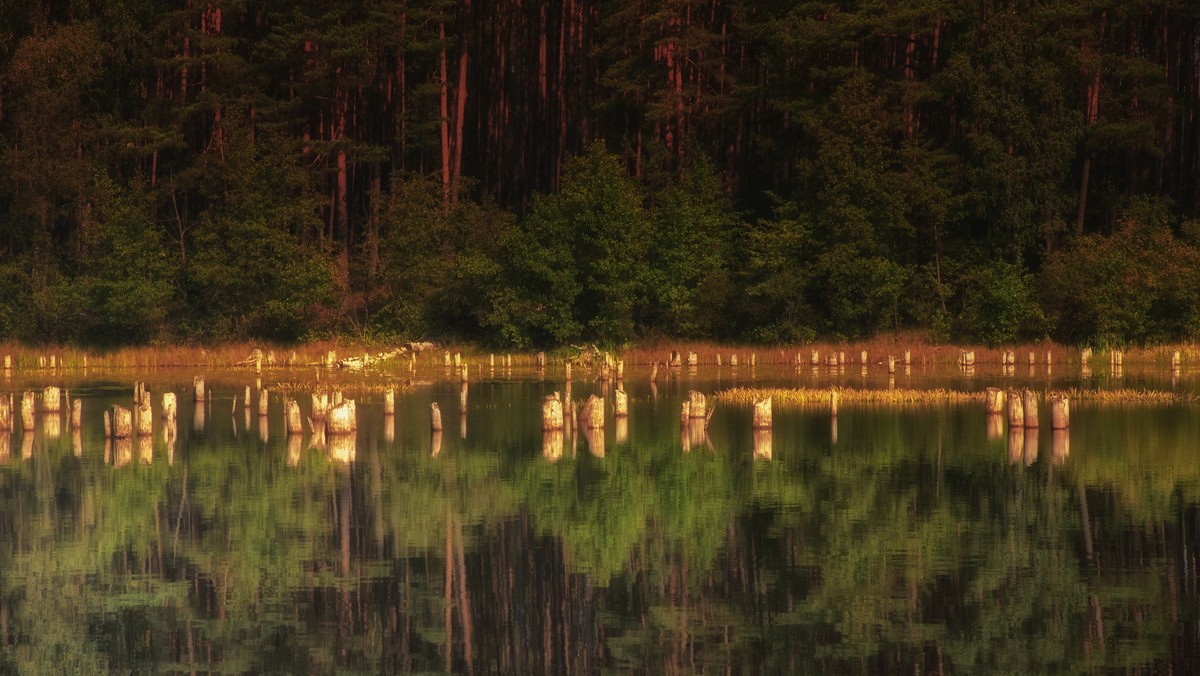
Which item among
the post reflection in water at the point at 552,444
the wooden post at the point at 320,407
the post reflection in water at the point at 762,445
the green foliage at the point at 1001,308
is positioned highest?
the green foliage at the point at 1001,308

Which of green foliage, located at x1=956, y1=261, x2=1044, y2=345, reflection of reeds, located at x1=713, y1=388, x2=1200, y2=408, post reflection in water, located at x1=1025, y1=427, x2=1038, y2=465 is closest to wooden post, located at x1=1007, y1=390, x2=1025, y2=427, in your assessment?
post reflection in water, located at x1=1025, y1=427, x2=1038, y2=465

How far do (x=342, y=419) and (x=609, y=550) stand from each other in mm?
14224

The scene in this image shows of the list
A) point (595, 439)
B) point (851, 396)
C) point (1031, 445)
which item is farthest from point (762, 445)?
point (851, 396)

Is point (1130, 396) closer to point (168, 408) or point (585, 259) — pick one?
point (168, 408)

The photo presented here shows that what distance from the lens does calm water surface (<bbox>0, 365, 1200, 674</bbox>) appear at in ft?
50.0

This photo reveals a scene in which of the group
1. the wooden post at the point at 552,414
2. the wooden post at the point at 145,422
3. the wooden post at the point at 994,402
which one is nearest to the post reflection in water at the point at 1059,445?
the wooden post at the point at 994,402

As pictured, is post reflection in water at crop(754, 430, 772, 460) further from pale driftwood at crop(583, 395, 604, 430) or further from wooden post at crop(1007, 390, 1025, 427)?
wooden post at crop(1007, 390, 1025, 427)

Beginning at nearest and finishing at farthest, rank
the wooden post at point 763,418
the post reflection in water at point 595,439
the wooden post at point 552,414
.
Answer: the post reflection in water at point 595,439, the wooden post at point 763,418, the wooden post at point 552,414

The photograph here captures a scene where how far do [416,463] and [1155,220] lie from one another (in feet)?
132

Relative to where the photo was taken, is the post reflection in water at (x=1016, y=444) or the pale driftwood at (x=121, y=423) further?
the pale driftwood at (x=121, y=423)

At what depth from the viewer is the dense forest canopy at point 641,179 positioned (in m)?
60.8

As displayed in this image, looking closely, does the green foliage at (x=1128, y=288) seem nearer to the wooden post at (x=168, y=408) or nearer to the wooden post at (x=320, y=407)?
the wooden post at (x=320, y=407)

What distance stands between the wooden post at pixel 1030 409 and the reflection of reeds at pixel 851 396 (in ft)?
24.5

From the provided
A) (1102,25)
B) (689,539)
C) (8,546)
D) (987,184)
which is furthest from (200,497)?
(1102,25)
